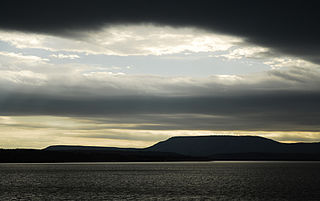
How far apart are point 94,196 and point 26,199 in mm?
13878

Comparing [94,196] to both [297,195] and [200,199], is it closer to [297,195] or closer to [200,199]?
[200,199]

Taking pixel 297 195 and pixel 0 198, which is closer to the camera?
pixel 0 198

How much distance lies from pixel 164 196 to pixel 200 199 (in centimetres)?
881

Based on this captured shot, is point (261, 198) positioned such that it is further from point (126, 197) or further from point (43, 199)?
point (43, 199)

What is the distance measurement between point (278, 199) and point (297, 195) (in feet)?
29.7

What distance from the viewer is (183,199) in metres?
79.9

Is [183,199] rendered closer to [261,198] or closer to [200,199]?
[200,199]

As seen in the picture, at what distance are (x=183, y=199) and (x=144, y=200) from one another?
7.61 meters

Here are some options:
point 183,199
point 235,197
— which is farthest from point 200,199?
point 235,197

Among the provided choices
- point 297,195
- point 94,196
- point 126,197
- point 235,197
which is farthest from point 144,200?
point 297,195

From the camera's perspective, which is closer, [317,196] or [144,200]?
[144,200]

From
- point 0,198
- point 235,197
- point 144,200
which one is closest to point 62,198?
point 0,198

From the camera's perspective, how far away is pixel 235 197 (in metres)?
84.4

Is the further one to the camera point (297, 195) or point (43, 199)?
point (297, 195)
